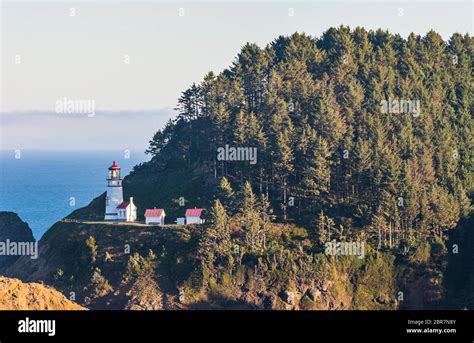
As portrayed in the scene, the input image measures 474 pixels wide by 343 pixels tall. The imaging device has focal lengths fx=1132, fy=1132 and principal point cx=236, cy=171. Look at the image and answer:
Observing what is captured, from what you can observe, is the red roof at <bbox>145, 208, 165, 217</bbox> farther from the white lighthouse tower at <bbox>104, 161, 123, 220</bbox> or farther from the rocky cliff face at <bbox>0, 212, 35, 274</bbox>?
the rocky cliff face at <bbox>0, 212, 35, 274</bbox>

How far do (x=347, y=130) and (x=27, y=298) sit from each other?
51998mm

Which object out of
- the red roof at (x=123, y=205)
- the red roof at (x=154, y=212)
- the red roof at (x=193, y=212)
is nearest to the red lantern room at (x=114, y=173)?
the red roof at (x=123, y=205)

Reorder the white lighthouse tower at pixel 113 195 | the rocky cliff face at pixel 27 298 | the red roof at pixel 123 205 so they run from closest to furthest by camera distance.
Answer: the rocky cliff face at pixel 27 298, the red roof at pixel 123 205, the white lighthouse tower at pixel 113 195

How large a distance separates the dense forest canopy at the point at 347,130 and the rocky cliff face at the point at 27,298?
36.3 m

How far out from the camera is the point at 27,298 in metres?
77.0

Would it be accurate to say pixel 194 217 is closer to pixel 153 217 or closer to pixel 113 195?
pixel 153 217

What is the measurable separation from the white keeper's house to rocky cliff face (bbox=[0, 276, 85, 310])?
3661cm

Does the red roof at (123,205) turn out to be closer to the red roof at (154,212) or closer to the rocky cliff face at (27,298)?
the red roof at (154,212)

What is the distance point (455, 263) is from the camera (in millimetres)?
111375

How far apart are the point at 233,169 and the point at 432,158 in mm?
21051

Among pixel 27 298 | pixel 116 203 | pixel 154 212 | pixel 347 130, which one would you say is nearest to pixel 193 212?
pixel 154 212

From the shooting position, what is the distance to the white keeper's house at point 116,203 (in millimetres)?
116750

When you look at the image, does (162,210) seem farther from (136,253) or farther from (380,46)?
(380,46)
